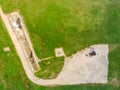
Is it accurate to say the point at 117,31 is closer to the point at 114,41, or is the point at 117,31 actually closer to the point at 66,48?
the point at 114,41

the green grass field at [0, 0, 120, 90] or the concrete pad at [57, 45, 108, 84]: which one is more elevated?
the green grass field at [0, 0, 120, 90]

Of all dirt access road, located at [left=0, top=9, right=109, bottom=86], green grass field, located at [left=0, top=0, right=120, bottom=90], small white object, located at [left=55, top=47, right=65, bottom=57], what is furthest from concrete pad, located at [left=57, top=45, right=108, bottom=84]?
small white object, located at [left=55, top=47, right=65, bottom=57]

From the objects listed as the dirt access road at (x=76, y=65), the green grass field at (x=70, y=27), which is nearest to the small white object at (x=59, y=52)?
the green grass field at (x=70, y=27)

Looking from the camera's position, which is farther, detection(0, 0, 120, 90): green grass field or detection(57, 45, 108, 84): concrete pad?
detection(57, 45, 108, 84): concrete pad

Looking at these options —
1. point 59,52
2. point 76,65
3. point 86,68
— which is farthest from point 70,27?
point 86,68

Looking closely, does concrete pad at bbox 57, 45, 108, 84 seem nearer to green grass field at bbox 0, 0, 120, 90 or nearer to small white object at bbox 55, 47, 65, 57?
green grass field at bbox 0, 0, 120, 90

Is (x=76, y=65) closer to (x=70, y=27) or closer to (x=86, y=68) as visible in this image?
(x=86, y=68)

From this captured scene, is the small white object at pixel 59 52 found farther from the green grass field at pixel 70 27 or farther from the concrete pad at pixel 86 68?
the concrete pad at pixel 86 68

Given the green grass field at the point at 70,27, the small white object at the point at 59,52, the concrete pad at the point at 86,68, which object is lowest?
the concrete pad at the point at 86,68
